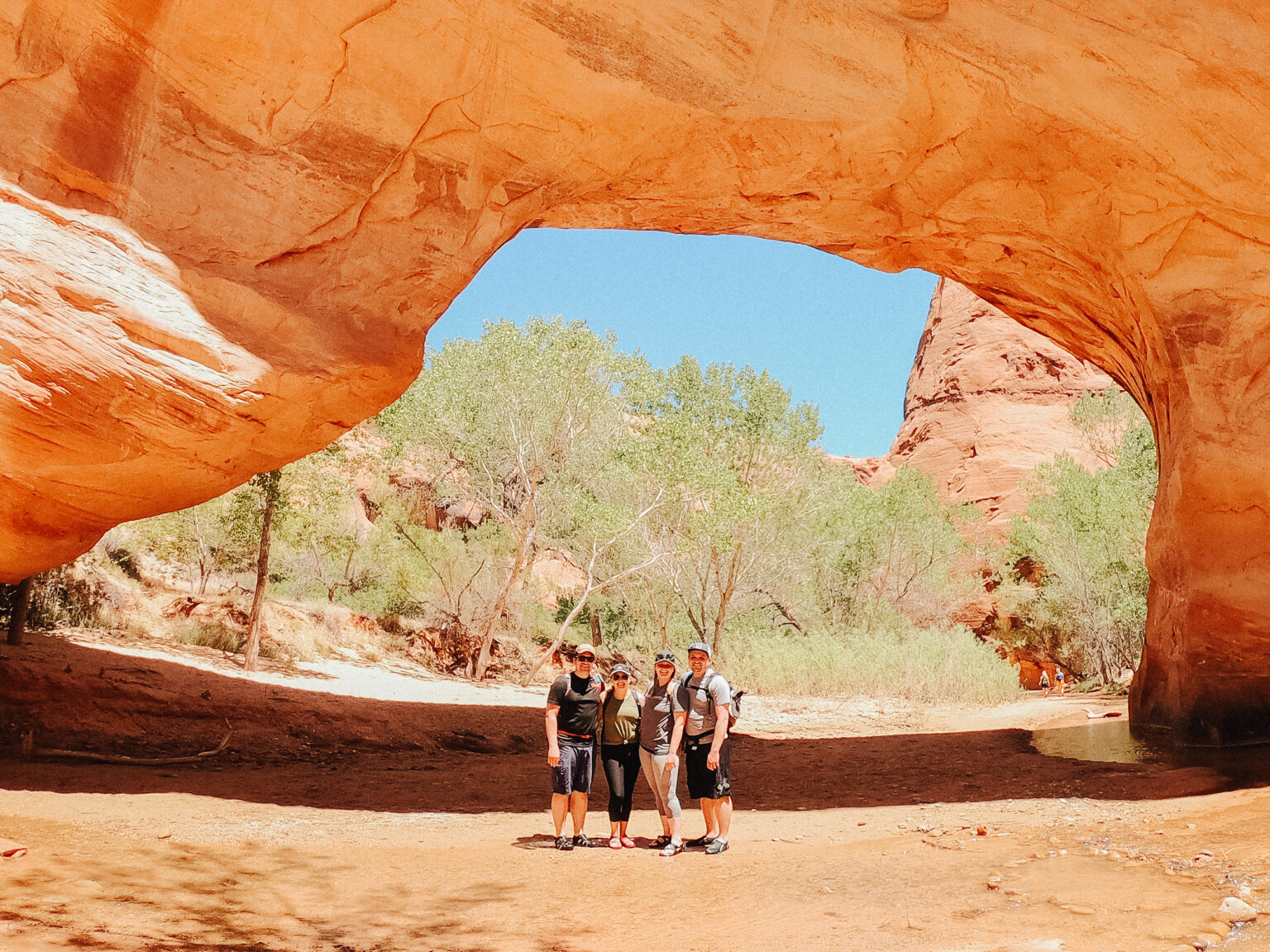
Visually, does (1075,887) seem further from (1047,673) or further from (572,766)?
(1047,673)

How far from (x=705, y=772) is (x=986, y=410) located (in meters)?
34.8

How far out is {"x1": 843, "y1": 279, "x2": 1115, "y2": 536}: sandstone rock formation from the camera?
34.7 metres

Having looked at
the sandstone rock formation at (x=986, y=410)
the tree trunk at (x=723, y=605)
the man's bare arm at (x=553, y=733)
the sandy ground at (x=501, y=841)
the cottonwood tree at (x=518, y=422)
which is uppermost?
the sandstone rock formation at (x=986, y=410)

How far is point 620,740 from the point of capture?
639 centimetres

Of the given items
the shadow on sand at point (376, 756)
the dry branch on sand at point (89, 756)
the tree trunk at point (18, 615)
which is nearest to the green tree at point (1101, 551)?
the shadow on sand at point (376, 756)

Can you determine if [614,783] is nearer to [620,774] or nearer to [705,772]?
[620,774]

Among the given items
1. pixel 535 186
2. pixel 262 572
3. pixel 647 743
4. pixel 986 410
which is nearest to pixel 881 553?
pixel 986 410

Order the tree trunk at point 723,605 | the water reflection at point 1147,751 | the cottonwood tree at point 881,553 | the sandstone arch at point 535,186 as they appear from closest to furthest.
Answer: the sandstone arch at point 535,186 < the water reflection at point 1147,751 < the tree trunk at point 723,605 < the cottonwood tree at point 881,553

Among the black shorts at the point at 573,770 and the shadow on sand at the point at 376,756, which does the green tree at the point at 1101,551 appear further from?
the black shorts at the point at 573,770

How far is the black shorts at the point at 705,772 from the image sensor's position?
6031 millimetres

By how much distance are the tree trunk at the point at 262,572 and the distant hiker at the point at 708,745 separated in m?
8.23

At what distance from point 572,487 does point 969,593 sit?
14.1 m

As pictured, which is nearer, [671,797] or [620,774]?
[671,797]

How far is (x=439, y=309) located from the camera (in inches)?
320
